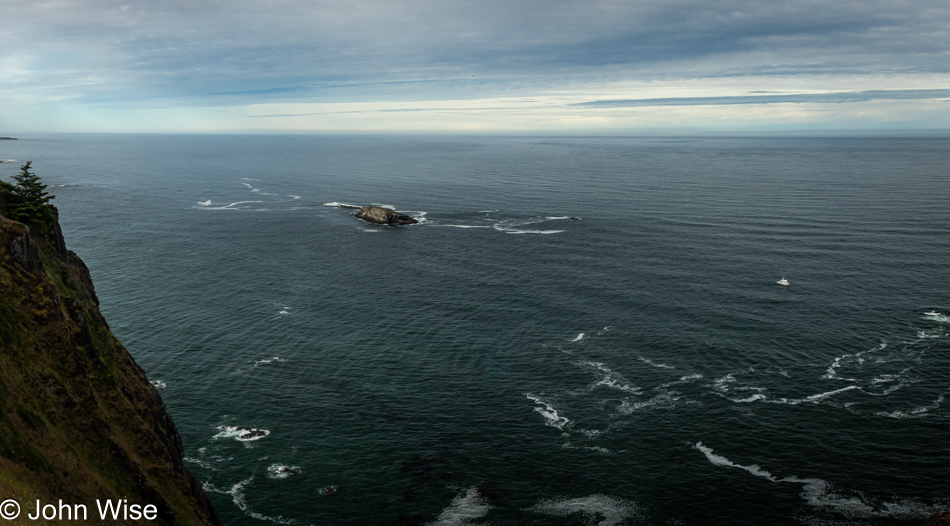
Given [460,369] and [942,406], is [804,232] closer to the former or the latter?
[942,406]

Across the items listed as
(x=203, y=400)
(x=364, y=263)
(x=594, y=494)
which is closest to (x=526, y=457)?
(x=594, y=494)

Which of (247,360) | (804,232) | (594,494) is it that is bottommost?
(594,494)

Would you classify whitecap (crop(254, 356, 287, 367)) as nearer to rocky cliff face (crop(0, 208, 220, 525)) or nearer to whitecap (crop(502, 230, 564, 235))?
rocky cliff face (crop(0, 208, 220, 525))

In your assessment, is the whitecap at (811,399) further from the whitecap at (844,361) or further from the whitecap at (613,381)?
the whitecap at (613,381)

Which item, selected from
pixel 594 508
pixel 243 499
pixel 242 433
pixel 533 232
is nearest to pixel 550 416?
pixel 594 508

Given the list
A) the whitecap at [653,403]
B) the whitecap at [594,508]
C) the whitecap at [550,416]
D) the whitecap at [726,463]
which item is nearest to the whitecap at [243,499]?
the whitecap at [594,508]

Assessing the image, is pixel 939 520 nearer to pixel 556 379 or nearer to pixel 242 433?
pixel 556 379

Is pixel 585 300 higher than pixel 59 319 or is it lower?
lower

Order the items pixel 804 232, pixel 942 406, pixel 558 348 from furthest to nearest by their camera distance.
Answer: pixel 804 232
pixel 558 348
pixel 942 406
